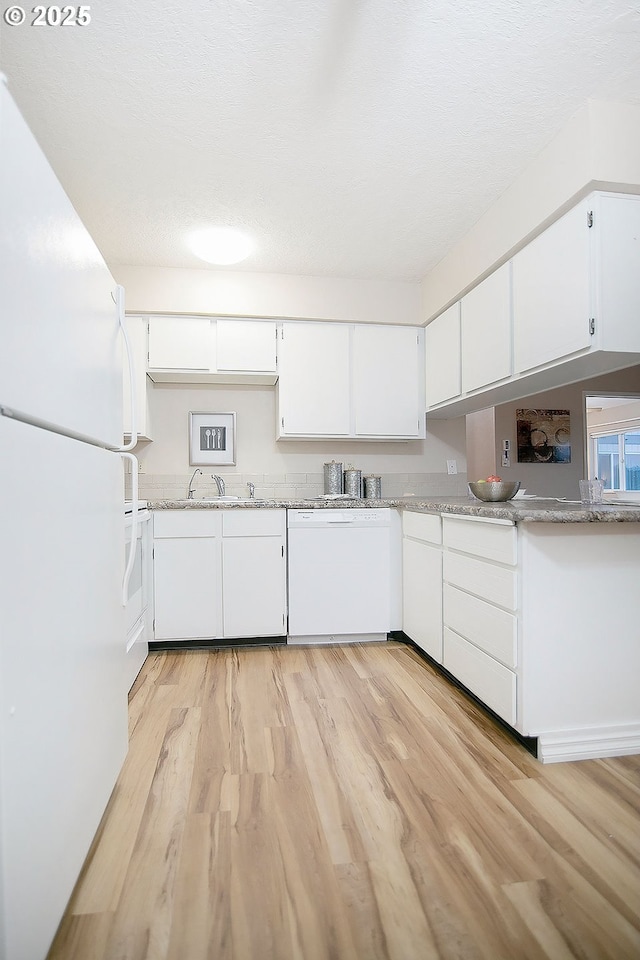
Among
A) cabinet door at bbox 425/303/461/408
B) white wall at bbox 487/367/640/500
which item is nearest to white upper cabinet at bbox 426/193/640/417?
cabinet door at bbox 425/303/461/408

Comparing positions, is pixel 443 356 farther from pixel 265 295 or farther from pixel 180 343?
pixel 180 343

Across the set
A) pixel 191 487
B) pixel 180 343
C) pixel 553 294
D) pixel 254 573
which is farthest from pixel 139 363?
pixel 553 294

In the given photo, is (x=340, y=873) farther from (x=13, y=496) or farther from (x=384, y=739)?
(x=13, y=496)

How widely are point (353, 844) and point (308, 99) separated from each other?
2.43 meters

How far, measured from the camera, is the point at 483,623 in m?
2.08

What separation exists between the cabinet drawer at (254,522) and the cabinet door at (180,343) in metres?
1.04

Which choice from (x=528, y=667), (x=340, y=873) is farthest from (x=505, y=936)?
(x=528, y=667)

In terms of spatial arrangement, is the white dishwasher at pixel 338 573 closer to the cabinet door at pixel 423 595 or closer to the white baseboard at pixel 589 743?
the cabinet door at pixel 423 595

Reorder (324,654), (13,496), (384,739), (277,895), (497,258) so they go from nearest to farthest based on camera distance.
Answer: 1. (13,496)
2. (277,895)
3. (384,739)
4. (497,258)
5. (324,654)

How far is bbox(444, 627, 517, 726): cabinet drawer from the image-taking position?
6.17 feet

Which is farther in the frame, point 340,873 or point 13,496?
point 340,873

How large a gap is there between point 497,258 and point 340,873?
2602mm

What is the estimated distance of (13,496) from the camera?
2.77 ft

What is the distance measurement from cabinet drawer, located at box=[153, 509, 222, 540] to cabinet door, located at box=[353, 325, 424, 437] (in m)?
1.18
